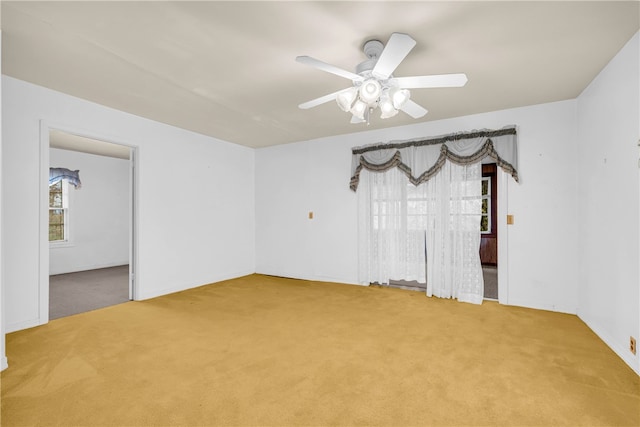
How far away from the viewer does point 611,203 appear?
8.93 feet

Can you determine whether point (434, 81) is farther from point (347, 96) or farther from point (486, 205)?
point (486, 205)

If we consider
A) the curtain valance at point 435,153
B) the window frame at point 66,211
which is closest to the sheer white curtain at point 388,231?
the curtain valance at point 435,153

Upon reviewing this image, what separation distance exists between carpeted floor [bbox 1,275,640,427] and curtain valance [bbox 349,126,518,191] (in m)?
1.85

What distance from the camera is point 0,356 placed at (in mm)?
2262

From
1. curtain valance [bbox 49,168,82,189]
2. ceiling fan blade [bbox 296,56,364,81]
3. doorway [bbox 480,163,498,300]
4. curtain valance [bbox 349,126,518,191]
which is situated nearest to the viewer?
ceiling fan blade [bbox 296,56,364,81]

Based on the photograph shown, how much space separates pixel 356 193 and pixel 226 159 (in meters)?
2.39

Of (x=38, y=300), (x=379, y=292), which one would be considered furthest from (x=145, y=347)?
(x=379, y=292)

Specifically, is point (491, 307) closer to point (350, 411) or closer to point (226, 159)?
point (350, 411)

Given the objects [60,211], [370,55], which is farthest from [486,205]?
[60,211]

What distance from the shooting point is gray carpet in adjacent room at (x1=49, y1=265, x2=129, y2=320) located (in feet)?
12.9

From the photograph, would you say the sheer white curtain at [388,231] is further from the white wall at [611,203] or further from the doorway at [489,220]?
the doorway at [489,220]

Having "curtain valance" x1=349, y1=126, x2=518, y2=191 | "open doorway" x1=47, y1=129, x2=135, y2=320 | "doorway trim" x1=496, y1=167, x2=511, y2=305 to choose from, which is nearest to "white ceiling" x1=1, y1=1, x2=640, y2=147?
"curtain valance" x1=349, y1=126, x2=518, y2=191

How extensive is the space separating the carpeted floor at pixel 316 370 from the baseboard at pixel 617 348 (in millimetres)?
50

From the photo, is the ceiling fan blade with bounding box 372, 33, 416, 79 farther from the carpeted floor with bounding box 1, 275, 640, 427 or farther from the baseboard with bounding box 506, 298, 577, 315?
the baseboard with bounding box 506, 298, 577, 315
